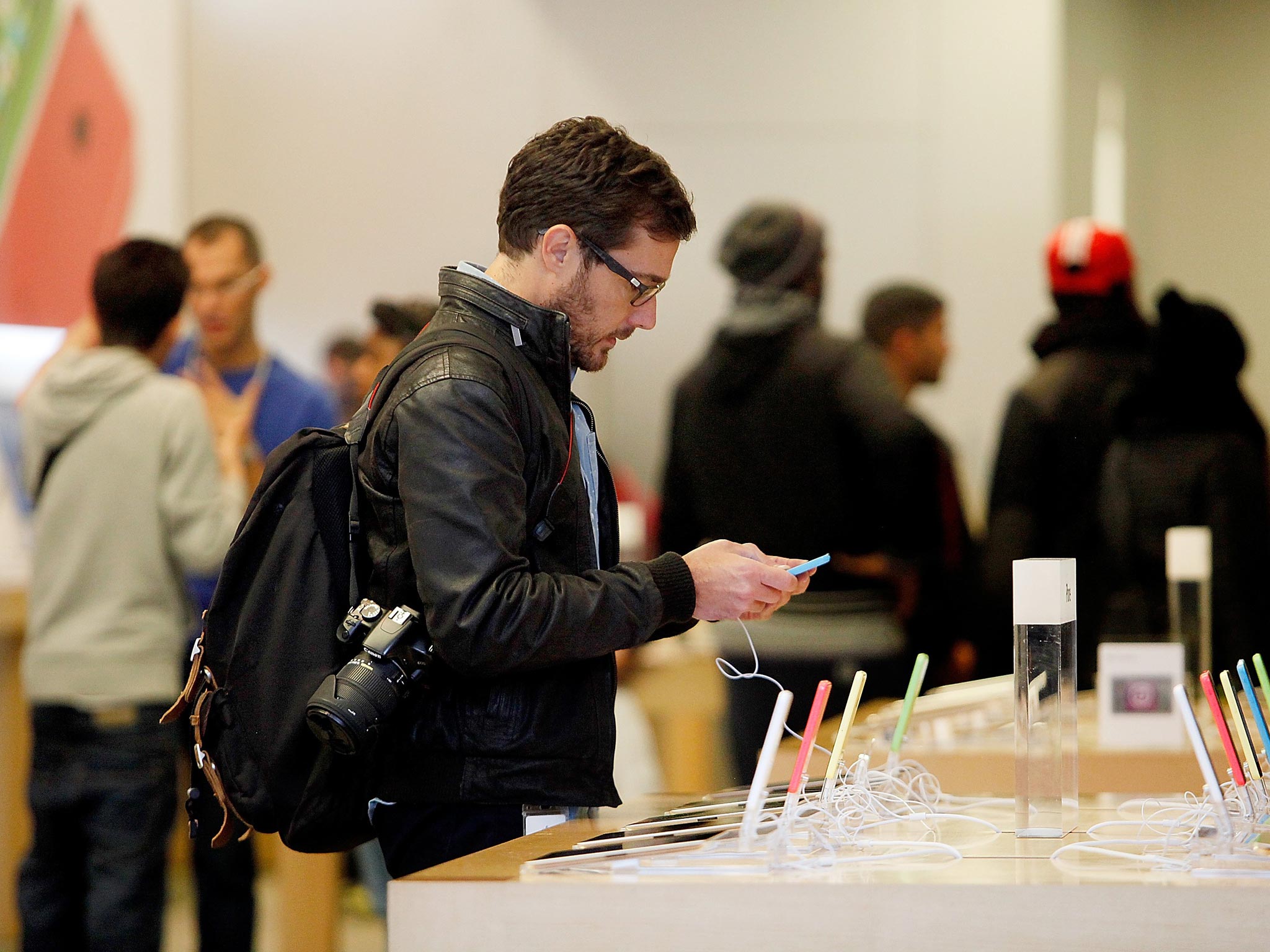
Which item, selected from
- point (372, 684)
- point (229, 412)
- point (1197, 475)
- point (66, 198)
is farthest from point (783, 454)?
point (66, 198)

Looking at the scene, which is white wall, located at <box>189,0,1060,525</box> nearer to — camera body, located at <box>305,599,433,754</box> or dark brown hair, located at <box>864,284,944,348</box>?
dark brown hair, located at <box>864,284,944,348</box>

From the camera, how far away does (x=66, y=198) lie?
14.1 ft

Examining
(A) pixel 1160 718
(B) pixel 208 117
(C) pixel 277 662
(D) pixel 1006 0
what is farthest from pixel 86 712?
(D) pixel 1006 0

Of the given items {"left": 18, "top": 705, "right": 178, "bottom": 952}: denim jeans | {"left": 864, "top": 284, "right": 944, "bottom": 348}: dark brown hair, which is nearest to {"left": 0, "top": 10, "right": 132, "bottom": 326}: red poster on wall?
{"left": 18, "top": 705, "right": 178, "bottom": 952}: denim jeans

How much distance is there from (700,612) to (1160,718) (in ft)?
4.31

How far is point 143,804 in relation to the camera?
2.74 m

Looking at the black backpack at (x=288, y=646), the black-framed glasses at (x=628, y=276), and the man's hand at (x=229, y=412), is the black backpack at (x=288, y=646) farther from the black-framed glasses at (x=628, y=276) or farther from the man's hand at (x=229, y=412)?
the man's hand at (x=229, y=412)

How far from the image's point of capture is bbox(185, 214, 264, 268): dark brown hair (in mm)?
3555

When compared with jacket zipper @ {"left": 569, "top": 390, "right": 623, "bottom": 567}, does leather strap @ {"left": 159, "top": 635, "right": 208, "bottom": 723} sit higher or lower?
lower

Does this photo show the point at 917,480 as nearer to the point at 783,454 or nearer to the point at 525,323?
the point at 783,454

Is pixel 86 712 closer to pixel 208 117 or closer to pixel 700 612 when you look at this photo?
pixel 700 612

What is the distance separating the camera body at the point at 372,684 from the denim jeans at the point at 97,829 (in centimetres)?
145

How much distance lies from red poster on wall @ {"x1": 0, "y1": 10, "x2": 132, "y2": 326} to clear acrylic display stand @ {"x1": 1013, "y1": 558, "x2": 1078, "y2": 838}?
3383mm

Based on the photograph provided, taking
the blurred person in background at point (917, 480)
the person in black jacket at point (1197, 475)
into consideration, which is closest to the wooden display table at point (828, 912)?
the person in black jacket at point (1197, 475)
